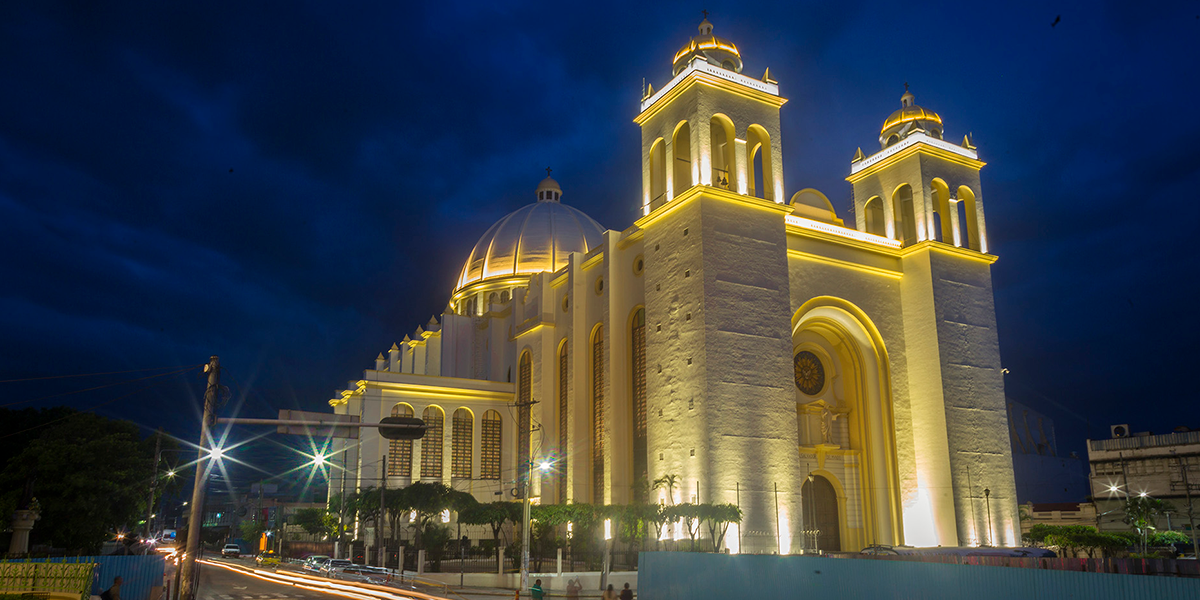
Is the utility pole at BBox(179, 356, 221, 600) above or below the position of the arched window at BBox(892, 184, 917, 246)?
below

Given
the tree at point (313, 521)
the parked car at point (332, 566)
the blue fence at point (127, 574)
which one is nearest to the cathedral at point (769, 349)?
the parked car at point (332, 566)

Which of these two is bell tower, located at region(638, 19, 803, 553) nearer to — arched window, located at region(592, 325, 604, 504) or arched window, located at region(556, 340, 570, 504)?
arched window, located at region(592, 325, 604, 504)

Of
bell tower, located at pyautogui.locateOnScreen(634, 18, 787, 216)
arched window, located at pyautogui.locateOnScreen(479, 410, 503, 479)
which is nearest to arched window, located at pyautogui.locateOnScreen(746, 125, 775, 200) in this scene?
bell tower, located at pyautogui.locateOnScreen(634, 18, 787, 216)

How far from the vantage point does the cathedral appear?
30103 millimetres

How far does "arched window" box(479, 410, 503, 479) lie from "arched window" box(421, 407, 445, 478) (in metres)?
2.19

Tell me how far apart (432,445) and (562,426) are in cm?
846

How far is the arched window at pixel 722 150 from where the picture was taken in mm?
33031

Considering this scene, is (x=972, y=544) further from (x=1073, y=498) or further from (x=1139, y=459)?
(x=1073, y=498)

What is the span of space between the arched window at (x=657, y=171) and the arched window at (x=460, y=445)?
17349 millimetres

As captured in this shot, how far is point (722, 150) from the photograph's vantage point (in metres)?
35.6

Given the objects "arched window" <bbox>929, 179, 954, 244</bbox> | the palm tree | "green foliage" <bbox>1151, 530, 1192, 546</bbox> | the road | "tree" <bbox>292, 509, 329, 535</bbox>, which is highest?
"arched window" <bbox>929, 179, 954, 244</bbox>

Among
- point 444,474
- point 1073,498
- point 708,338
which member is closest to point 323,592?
point 708,338

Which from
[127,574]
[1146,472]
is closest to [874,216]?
[1146,472]

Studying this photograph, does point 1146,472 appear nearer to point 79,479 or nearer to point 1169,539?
point 1169,539
